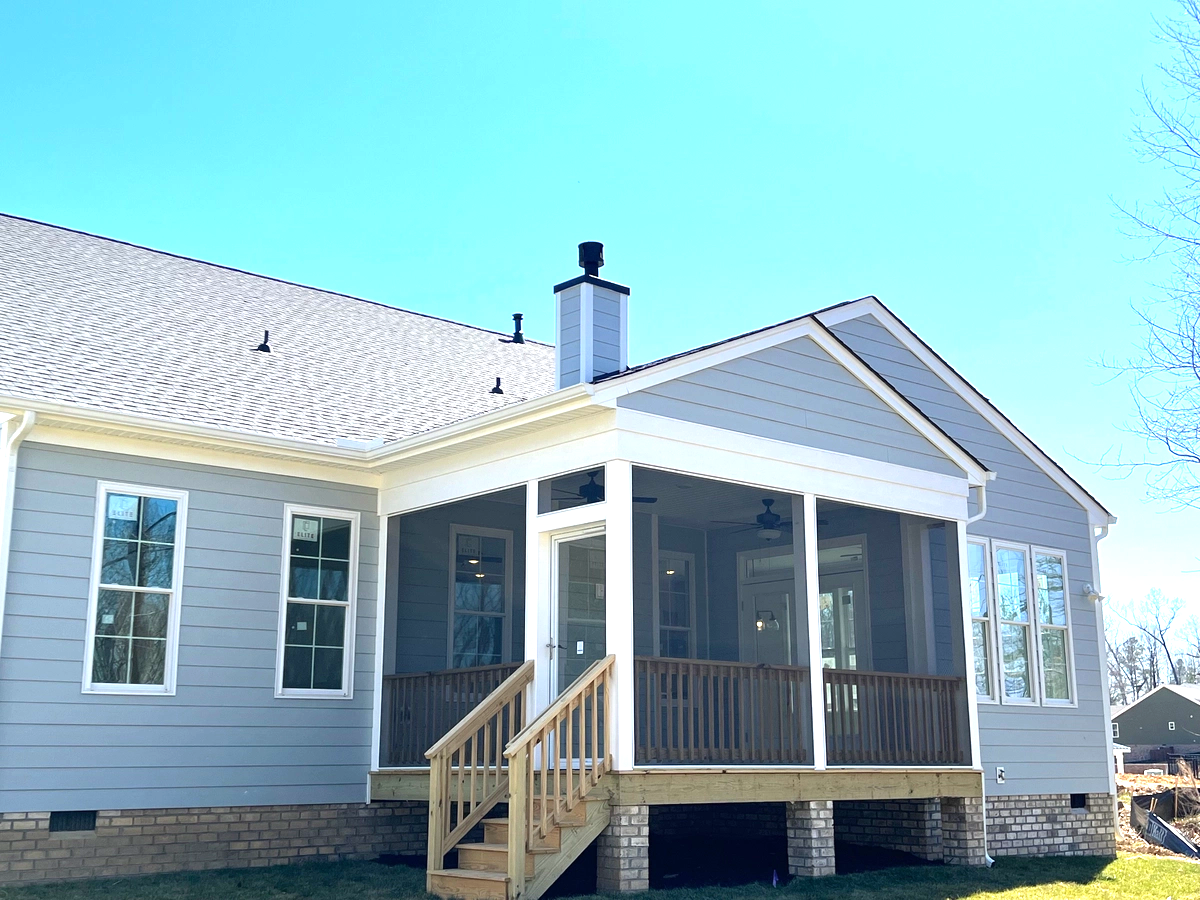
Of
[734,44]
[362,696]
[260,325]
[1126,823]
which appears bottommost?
[1126,823]

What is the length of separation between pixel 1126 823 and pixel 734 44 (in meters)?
13.1

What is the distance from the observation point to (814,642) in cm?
1059

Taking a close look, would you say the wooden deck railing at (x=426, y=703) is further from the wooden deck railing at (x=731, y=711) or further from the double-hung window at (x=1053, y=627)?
the double-hung window at (x=1053, y=627)

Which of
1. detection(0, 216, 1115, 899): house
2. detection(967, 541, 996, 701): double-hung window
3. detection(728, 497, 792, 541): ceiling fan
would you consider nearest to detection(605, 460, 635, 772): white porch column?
detection(0, 216, 1115, 899): house

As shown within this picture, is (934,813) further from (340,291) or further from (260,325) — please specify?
(340,291)

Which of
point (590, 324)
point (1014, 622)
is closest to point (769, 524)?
point (1014, 622)

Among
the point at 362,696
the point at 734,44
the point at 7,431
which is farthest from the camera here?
the point at 734,44

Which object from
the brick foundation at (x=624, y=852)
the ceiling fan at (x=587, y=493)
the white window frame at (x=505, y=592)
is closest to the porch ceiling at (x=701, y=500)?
the ceiling fan at (x=587, y=493)

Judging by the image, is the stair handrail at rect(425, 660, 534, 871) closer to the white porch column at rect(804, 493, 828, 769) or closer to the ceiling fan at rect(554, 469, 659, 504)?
the ceiling fan at rect(554, 469, 659, 504)

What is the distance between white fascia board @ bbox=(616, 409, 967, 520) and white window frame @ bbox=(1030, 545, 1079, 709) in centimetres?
272

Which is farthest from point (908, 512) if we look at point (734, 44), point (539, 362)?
point (734, 44)

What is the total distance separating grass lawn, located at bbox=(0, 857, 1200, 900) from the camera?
29.7 feet

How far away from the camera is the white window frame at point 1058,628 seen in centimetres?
1427

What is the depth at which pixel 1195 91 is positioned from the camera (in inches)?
364
